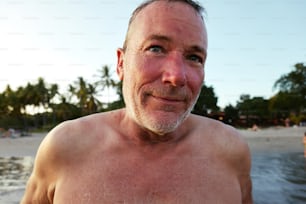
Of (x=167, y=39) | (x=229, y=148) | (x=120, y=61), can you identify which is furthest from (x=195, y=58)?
(x=229, y=148)

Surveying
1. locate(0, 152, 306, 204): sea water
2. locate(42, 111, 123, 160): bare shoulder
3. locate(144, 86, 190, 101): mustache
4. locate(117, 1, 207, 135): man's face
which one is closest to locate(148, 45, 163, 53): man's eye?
locate(117, 1, 207, 135): man's face

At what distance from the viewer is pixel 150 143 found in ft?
3.94

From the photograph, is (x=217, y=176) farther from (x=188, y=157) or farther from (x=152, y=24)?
(x=152, y=24)

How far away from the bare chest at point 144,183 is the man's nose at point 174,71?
316 millimetres

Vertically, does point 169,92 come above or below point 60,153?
above

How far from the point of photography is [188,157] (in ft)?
4.00

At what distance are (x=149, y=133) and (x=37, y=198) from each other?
19.2 inches

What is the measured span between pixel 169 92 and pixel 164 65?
0.09 metres

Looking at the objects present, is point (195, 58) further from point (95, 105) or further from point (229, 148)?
point (95, 105)

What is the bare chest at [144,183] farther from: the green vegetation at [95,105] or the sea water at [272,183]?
the green vegetation at [95,105]

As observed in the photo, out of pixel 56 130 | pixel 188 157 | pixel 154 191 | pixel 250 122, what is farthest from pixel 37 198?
Answer: pixel 250 122

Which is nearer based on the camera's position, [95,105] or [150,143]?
[150,143]

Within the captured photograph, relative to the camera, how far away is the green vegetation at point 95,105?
136 feet

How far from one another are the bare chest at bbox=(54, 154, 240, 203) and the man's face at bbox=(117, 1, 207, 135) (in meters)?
0.16
